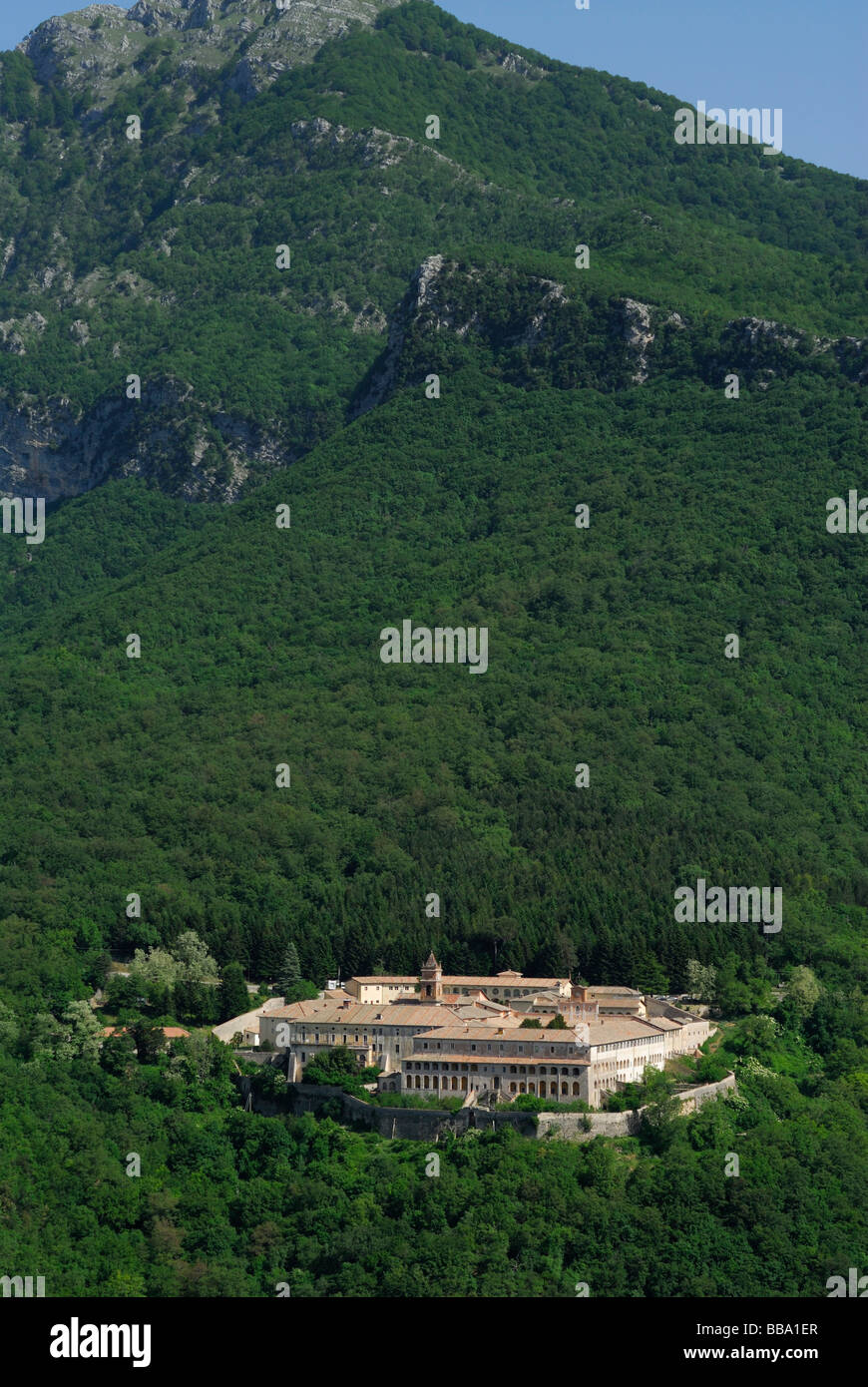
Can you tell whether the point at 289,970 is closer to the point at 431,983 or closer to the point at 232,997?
the point at 232,997

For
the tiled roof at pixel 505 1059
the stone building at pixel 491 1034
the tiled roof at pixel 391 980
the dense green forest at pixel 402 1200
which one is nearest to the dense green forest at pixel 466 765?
the dense green forest at pixel 402 1200

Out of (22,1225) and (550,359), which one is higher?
(550,359)

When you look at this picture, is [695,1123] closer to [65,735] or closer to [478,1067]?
[478,1067]

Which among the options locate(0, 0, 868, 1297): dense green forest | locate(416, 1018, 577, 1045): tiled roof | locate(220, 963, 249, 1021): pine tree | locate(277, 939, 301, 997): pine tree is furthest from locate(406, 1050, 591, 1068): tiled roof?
locate(277, 939, 301, 997): pine tree

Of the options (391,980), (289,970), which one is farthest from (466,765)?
(391,980)

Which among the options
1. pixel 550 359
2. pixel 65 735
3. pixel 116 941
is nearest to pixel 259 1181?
pixel 116 941

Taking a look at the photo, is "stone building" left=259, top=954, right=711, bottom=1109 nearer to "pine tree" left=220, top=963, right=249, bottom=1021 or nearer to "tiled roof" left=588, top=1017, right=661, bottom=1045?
"tiled roof" left=588, top=1017, right=661, bottom=1045
